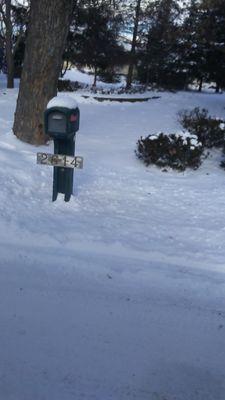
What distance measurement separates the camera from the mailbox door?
543 centimetres

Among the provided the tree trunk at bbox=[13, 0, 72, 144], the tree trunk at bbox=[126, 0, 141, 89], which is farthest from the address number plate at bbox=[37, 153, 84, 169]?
the tree trunk at bbox=[126, 0, 141, 89]

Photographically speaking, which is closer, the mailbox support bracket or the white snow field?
the white snow field

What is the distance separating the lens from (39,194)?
20.2ft

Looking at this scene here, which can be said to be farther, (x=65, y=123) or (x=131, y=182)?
(x=131, y=182)

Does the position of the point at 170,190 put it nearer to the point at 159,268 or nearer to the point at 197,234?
the point at 197,234

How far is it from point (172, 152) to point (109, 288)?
4577 mm

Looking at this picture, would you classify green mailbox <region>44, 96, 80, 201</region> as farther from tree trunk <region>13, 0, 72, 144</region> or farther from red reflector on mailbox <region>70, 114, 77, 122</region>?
tree trunk <region>13, 0, 72, 144</region>

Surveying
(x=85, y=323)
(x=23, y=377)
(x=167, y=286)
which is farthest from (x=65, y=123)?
(x=23, y=377)

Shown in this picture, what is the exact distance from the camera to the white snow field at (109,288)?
10.3 feet

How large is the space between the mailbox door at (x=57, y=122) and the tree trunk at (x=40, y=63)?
9.61ft

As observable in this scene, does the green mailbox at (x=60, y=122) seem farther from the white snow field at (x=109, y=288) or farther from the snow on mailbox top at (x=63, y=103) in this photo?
the white snow field at (x=109, y=288)

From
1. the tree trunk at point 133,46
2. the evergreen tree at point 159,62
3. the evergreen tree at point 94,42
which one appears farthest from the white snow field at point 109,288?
the evergreen tree at point 159,62

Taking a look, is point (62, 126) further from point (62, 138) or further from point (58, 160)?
point (58, 160)

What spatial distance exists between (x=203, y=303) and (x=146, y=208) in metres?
2.40
